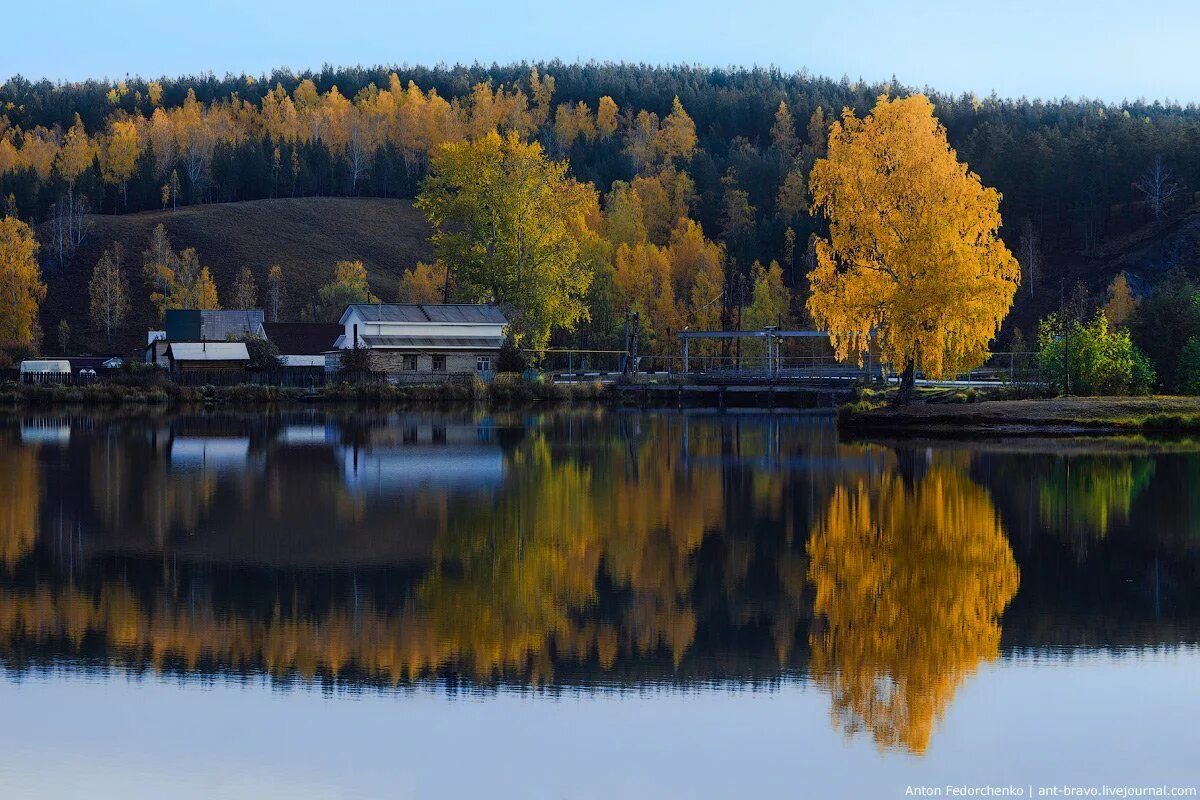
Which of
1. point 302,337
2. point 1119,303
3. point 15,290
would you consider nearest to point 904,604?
point 1119,303

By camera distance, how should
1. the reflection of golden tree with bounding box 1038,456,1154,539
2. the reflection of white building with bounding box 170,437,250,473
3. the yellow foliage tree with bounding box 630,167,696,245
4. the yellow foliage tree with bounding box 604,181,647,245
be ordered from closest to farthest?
the reflection of golden tree with bounding box 1038,456,1154,539 < the reflection of white building with bounding box 170,437,250,473 < the yellow foliage tree with bounding box 604,181,647,245 < the yellow foliage tree with bounding box 630,167,696,245

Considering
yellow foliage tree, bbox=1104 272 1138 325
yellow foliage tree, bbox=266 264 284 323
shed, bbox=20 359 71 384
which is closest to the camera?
shed, bbox=20 359 71 384

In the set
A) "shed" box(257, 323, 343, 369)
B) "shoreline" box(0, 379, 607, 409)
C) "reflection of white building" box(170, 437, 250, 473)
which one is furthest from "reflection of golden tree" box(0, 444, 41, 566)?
"shed" box(257, 323, 343, 369)

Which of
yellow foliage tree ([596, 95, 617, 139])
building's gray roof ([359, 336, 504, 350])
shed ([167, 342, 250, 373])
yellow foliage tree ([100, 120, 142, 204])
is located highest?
yellow foliage tree ([596, 95, 617, 139])

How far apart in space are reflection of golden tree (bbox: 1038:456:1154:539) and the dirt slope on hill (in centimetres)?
9160

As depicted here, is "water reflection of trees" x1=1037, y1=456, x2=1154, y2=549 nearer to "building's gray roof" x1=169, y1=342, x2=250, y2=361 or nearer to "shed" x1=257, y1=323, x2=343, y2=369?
"building's gray roof" x1=169, y1=342, x2=250, y2=361

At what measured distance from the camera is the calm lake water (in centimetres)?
999

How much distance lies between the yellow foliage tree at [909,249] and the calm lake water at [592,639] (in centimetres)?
1755

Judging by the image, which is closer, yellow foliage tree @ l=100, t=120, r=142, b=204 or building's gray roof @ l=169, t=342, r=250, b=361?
building's gray roof @ l=169, t=342, r=250, b=361

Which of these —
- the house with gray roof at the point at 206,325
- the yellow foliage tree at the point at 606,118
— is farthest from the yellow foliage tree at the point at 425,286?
the yellow foliage tree at the point at 606,118

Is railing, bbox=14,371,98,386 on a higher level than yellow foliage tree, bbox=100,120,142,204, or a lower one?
lower

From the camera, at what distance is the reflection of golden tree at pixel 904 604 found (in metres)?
11.5

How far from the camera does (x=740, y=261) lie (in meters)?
122

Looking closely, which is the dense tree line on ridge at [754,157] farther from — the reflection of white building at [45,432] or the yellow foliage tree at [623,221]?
the reflection of white building at [45,432]
